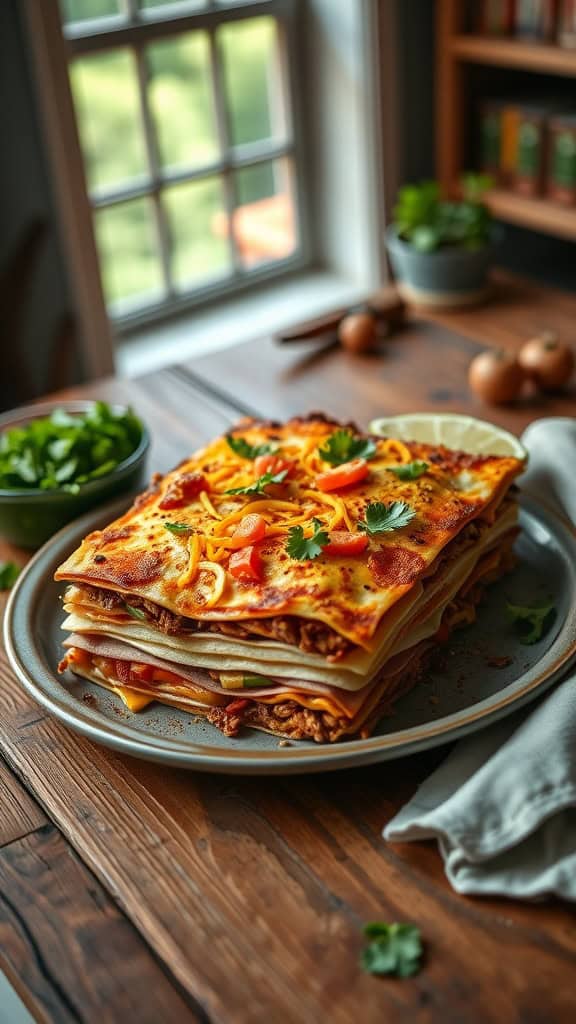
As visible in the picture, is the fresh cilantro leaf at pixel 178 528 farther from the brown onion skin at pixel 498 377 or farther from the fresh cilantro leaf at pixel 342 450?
the brown onion skin at pixel 498 377

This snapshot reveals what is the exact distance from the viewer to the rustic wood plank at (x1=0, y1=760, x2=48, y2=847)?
1.31m

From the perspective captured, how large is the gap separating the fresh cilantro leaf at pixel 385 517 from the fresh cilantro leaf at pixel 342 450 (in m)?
0.17

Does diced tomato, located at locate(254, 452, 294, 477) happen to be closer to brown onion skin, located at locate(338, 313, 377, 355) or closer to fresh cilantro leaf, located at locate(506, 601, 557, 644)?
fresh cilantro leaf, located at locate(506, 601, 557, 644)

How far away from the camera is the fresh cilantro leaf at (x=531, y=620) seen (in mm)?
1463

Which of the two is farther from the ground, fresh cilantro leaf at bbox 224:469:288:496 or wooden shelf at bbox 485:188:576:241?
fresh cilantro leaf at bbox 224:469:288:496

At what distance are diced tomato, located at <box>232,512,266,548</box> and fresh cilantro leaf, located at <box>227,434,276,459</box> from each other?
0.24 m

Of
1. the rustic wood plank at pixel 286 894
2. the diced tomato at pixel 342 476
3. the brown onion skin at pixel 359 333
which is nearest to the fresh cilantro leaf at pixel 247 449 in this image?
the diced tomato at pixel 342 476

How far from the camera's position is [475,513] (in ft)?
4.72

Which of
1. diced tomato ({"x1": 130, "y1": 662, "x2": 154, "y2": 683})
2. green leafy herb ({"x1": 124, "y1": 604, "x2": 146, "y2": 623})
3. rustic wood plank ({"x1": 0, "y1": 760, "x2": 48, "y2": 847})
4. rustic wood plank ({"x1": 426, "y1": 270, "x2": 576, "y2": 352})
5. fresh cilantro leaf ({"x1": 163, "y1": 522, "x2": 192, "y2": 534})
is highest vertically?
fresh cilantro leaf ({"x1": 163, "y1": 522, "x2": 192, "y2": 534})

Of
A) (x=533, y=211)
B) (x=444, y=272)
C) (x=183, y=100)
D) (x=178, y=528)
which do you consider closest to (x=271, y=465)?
(x=178, y=528)

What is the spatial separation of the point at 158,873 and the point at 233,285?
2887 mm

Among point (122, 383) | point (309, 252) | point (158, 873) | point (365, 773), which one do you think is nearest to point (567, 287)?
point (309, 252)

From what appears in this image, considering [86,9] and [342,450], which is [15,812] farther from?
[86,9]

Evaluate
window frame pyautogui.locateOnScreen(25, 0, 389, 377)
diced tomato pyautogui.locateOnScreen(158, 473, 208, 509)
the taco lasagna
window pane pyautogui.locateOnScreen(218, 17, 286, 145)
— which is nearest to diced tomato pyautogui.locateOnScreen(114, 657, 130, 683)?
the taco lasagna
